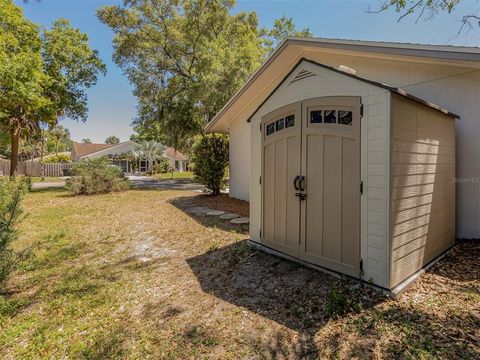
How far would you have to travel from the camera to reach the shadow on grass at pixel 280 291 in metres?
2.85

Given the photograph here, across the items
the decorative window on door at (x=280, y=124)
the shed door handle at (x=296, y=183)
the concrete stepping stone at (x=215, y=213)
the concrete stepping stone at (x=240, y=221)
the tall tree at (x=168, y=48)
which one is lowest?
the concrete stepping stone at (x=240, y=221)

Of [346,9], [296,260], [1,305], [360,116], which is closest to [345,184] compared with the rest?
[360,116]

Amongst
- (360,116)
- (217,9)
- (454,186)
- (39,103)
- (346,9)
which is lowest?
(454,186)

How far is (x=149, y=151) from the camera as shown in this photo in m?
34.2

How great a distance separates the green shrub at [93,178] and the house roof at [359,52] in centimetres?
730

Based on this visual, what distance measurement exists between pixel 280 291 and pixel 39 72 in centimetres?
1552

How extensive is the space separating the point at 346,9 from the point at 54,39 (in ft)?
52.6

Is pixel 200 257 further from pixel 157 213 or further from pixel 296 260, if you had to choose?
pixel 157 213

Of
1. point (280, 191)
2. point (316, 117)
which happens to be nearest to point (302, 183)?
point (280, 191)

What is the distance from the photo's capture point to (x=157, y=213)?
866 cm

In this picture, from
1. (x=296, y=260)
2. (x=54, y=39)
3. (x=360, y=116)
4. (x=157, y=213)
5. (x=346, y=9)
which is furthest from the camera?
(x=54, y=39)

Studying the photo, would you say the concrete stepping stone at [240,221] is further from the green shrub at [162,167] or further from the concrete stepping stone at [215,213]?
the green shrub at [162,167]

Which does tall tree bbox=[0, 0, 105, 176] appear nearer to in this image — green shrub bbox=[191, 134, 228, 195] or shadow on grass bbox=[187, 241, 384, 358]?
green shrub bbox=[191, 134, 228, 195]

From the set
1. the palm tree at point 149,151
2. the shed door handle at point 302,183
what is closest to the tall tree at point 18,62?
the shed door handle at point 302,183
